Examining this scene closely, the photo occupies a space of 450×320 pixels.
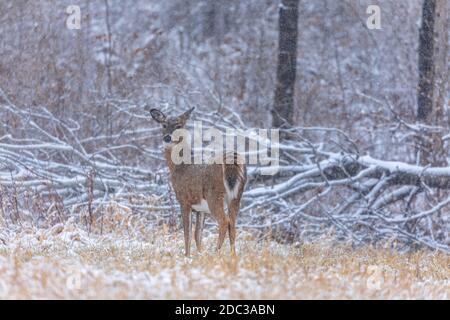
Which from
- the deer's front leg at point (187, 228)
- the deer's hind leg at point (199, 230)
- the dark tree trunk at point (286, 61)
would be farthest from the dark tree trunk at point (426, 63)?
the deer's front leg at point (187, 228)

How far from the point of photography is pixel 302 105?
60.7 feet

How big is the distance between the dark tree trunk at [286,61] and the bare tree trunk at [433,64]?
1960mm

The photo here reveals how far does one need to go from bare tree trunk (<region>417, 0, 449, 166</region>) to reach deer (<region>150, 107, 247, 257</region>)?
5782 mm

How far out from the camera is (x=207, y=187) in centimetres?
896

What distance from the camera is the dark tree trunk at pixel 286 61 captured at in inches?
607

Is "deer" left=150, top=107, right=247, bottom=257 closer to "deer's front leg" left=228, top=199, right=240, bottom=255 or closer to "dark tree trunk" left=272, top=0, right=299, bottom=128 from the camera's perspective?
"deer's front leg" left=228, top=199, right=240, bottom=255

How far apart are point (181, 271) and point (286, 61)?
29.4 feet

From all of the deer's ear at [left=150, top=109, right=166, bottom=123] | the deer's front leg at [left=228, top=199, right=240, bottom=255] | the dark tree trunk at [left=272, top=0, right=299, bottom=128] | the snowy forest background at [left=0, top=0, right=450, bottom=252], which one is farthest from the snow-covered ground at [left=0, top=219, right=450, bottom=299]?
the dark tree trunk at [left=272, top=0, right=299, bottom=128]

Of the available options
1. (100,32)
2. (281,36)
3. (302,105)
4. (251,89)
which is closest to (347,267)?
(281,36)

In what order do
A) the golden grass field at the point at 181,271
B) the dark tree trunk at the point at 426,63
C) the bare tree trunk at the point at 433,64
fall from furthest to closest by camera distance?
1. the dark tree trunk at the point at 426,63
2. the bare tree trunk at the point at 433,64
3. the golden grass field at the point at 181,271

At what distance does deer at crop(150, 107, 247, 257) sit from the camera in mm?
8844

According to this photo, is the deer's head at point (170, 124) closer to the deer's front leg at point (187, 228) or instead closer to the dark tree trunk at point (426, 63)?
the deer's front leg at point (187, 228)

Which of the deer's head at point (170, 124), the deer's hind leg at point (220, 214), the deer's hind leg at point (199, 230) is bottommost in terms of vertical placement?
the deer's hind leg at point (199, 230)

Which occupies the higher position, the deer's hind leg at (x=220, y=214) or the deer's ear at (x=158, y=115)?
the deer's ear at (x=158, y=115)
